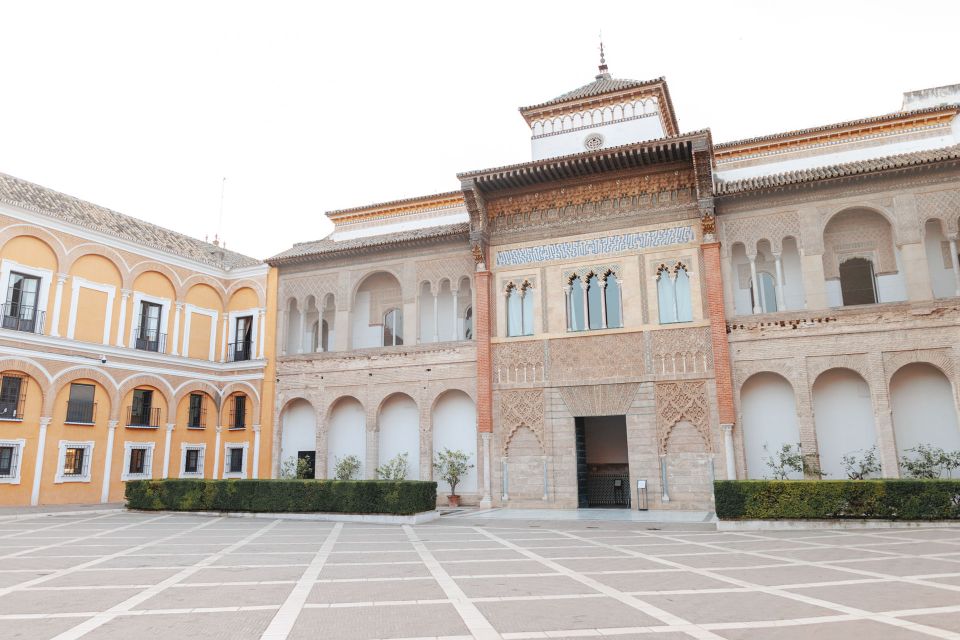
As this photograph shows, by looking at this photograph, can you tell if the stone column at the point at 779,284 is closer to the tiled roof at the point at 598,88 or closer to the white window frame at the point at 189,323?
the tiled roof at the point at 598,88

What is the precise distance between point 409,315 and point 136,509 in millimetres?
9624

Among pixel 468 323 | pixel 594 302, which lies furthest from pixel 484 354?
pixel 594 302

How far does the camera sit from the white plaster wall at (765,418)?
17438mm

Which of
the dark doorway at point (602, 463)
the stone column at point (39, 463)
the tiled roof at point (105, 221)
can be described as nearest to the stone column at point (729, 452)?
the dark doorway at point (602, 463)

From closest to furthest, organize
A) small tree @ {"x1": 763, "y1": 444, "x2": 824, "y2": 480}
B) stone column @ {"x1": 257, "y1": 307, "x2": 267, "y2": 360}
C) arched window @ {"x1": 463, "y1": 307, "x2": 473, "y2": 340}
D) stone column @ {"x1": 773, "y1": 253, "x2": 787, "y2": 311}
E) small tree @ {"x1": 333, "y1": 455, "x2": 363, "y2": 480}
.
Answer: small tree @ {"x1": 763, "y1": 444, "x2": 824, "y2": 480} → stone column @ {"x1": 773, "y1": 253, "x2": 787, "y2": 311} → small tree @ {"x1": 333, "y1": 455, "x2": 363, "y2": 480} → arched window @ {"x1": 463, "y1": 307, "x2": 473, "y2": 340} → stone column @ {"x1": 257, "y1": 307, "x2": 267, "y2": 360}

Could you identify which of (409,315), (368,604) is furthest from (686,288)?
(368,604)

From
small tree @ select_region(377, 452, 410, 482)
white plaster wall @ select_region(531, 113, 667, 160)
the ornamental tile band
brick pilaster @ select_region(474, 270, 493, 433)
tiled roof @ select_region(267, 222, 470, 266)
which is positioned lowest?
small tree @ select_region(377, 452, 410, 482)

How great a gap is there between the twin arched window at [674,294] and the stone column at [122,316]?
16.8 metres

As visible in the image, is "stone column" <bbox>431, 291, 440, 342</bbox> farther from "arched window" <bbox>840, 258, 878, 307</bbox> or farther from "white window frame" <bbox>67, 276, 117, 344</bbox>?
"arched window" <bbox>840, 258, 878, 307</bbox>

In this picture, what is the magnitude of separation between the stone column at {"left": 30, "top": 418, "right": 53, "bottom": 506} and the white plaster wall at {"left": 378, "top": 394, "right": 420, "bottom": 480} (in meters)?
9.57

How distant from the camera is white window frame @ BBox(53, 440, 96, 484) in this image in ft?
64.0

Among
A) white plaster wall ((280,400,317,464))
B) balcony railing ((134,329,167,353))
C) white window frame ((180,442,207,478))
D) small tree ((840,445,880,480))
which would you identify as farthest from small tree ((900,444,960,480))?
balcony railing ((134,329,167,353))

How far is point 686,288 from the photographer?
18828mm

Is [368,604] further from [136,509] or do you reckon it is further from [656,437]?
[136,509]
